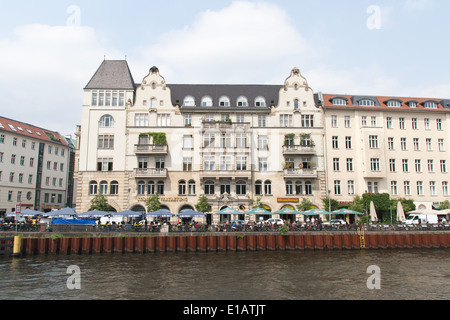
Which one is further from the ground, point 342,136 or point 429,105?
point 429,105

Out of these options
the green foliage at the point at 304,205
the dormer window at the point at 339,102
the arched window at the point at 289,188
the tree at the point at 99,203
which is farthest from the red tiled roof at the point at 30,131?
the dormer window at the point at 339,102

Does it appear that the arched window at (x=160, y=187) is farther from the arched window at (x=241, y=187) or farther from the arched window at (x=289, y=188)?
the arched window at (x=289, y=188)

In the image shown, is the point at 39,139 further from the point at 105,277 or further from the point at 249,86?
the point at 105,277

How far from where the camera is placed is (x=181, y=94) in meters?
60.4

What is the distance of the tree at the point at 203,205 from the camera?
52406mm

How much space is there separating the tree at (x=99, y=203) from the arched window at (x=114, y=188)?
204cm

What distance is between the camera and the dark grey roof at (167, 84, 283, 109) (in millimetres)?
59606

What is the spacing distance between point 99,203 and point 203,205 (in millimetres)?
16909

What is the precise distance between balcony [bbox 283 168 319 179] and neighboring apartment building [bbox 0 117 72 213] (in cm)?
5156

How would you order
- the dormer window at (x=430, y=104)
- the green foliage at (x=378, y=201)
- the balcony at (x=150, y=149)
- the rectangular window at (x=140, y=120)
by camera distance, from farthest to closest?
1. the dormer window at (x=430, y=104)
2. the rectangular window at (x=140, y=120)
3. the balcony at (x=150, y=149)
4. the green foliage at (x=378, y=201)

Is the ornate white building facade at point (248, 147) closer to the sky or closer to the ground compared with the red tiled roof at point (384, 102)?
closer to the ground
